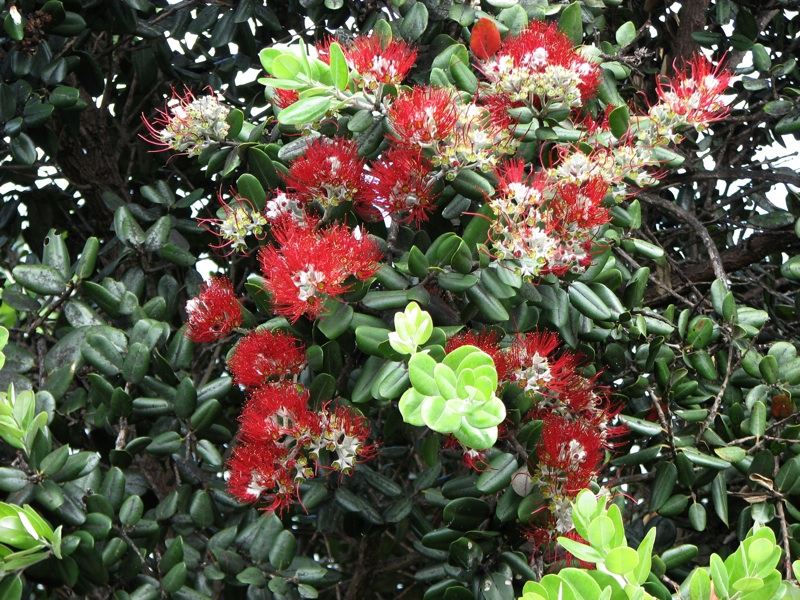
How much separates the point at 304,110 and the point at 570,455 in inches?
25.3

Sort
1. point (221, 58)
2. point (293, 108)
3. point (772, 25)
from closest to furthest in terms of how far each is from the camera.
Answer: point (293, 108) < point (221, 58) < point (772, 25)

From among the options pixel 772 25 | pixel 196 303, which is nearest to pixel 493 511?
pixel 196 303

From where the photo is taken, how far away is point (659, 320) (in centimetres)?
171

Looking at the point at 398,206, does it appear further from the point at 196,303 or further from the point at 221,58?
the point at 221,58

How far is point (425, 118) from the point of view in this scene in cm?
131

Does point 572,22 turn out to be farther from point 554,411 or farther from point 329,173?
point 554,411

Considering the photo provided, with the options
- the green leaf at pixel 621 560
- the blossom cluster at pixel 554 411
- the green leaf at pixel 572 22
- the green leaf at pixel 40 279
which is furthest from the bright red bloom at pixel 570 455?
the green leaf at pixel 40 279

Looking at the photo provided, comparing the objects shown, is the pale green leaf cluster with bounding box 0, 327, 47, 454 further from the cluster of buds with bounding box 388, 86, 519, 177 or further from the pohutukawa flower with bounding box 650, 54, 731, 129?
the pohutukawa flower with bounding box 650, 54, 731, 129

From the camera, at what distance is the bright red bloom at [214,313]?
153cm

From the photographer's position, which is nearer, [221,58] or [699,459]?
[699,459]

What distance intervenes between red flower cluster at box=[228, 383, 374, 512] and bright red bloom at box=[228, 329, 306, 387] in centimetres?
2

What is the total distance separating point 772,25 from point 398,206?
4.54 ft

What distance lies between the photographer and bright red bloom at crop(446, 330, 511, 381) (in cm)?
137

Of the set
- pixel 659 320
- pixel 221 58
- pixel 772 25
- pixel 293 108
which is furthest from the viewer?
pixel 772 25
